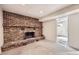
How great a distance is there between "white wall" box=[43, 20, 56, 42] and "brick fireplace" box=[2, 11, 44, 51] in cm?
9

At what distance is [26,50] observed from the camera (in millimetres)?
1940

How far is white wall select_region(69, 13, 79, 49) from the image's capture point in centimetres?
189

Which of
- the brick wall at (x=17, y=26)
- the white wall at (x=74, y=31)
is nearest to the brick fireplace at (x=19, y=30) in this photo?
the brick wall at (x=17, y=26)

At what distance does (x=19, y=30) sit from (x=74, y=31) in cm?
94

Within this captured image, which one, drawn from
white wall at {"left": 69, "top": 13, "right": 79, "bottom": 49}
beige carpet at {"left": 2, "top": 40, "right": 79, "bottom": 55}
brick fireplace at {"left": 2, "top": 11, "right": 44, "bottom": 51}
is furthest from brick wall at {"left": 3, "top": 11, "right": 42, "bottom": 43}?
white wall at {"left": 69, "top": 13, "right": 79, "bottom": 49}

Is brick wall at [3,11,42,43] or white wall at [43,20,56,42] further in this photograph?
white wall at [43,20,56,42]

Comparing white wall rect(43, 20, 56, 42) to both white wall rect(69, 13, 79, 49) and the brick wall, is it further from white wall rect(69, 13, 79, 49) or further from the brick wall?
white wall rect(69, 13, 79, 49)

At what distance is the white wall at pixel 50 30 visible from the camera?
2027mm

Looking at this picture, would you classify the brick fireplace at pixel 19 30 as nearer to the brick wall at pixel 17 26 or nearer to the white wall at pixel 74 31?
the brick wall at pixel 17 26

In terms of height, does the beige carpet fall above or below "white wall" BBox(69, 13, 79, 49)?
below

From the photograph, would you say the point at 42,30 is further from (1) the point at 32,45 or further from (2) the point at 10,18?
(2) the point at 10,18

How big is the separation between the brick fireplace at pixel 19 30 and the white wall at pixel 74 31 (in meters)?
0.51
